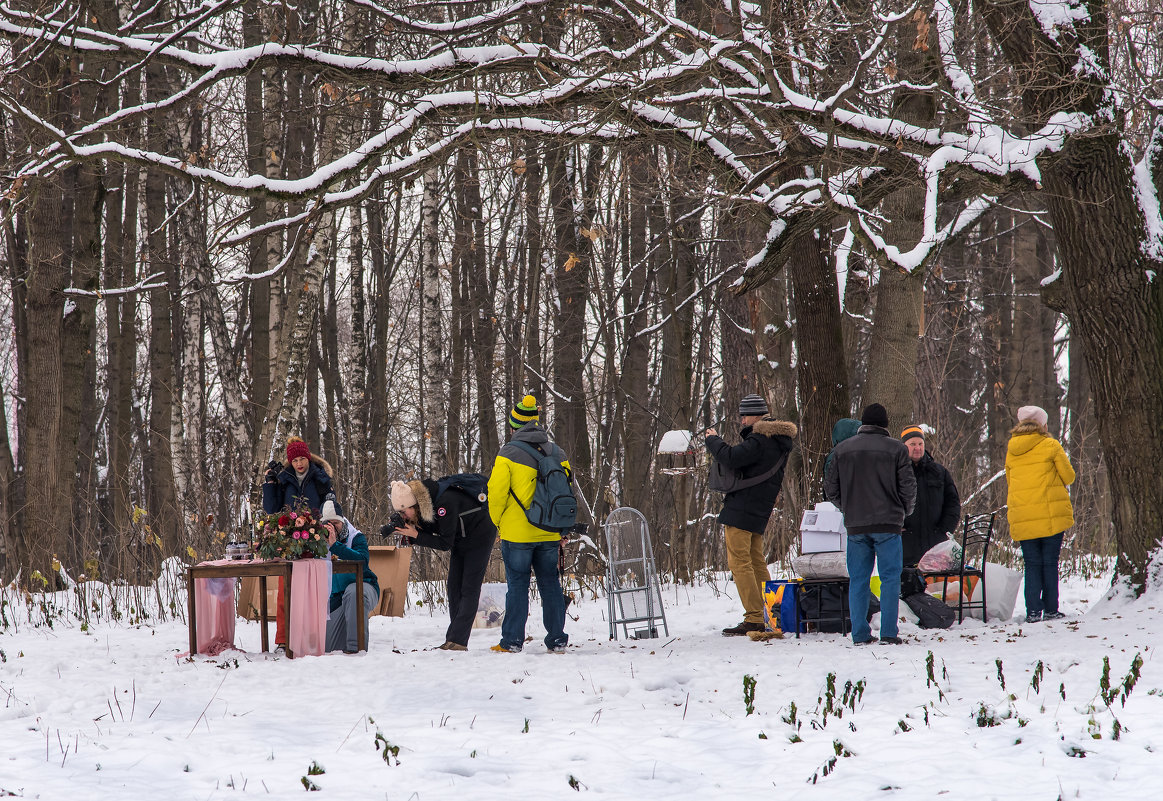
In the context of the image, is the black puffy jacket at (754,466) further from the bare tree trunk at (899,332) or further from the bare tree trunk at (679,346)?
the bare tree trunk at (679,346)

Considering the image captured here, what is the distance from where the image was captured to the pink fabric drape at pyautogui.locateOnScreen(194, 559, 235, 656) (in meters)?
7.55

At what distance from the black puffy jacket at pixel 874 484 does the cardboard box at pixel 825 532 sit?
24.8 inches

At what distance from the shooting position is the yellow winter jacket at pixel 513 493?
7.71 m

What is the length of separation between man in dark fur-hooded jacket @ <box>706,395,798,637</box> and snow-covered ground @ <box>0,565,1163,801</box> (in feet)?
1.60

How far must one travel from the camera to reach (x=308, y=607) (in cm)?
739

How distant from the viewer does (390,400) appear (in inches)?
977

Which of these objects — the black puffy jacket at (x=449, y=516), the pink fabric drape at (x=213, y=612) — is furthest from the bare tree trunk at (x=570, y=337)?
the pink fabric drape at (x=213, y=612)

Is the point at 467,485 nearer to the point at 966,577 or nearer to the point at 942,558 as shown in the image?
the point at 942,558

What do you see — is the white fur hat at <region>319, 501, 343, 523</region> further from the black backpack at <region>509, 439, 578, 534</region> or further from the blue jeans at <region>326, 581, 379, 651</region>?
the black backpack at <region>509, 439, 578, 534</region>

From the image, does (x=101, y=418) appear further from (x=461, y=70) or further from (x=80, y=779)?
(x=80, y=779)

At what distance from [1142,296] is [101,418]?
25492mm

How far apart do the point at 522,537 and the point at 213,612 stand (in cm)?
223

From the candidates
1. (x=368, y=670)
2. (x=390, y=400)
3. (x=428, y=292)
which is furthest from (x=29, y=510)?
(x=390, y=400)

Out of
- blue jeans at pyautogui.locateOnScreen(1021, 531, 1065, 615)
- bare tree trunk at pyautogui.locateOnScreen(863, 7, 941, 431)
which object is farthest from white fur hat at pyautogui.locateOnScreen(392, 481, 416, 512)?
bare tree trunk at pyautogui.locateOnScreen(863, 7, 941, 431)
